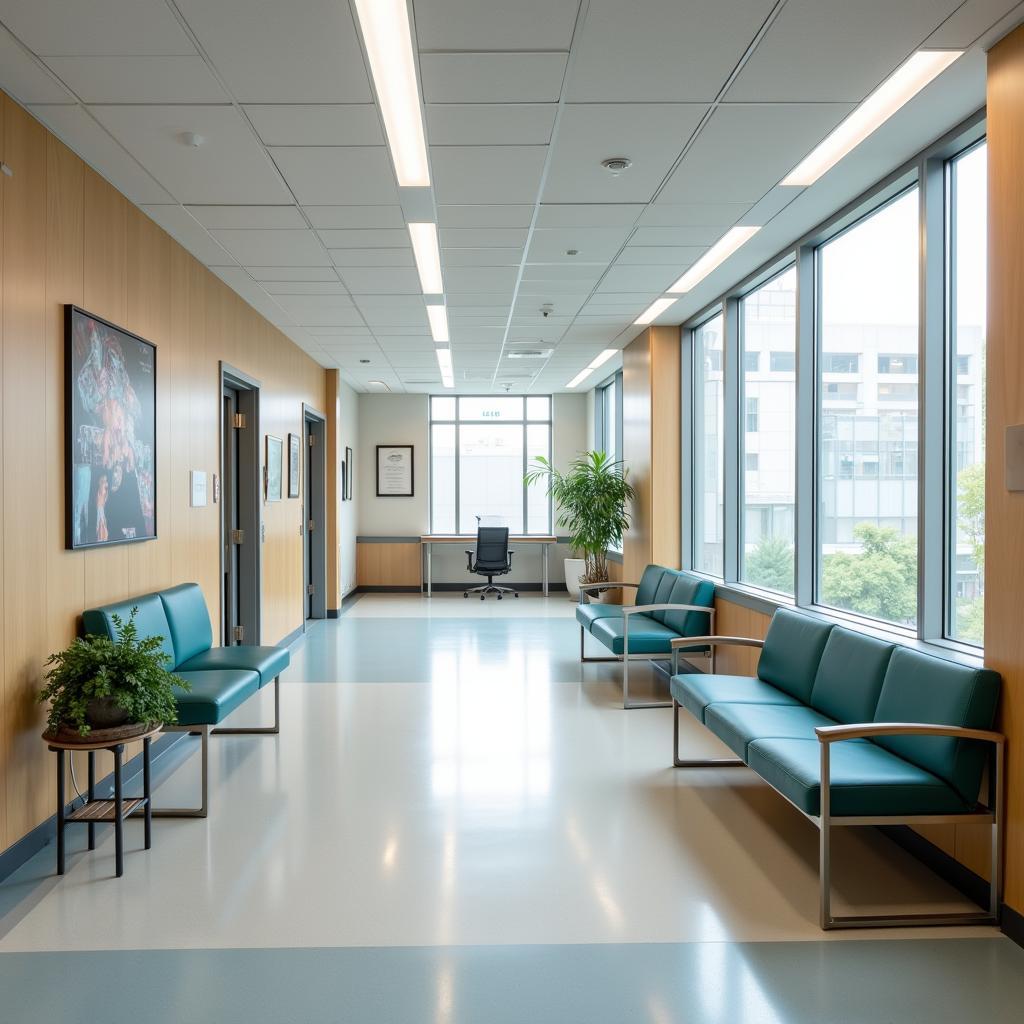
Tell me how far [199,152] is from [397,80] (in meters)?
1.06

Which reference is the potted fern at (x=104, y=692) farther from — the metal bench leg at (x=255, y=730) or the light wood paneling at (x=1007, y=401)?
the light wood paneling at (x=1007, y=401)

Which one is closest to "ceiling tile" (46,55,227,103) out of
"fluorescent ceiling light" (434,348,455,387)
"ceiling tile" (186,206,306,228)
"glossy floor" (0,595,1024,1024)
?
"ceiling tile" (186,206,306,228)

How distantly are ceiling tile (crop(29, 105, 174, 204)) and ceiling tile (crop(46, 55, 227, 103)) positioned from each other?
20 cm

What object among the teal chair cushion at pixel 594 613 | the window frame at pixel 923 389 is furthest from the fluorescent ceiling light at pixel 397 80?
the teal chair cushion at pixel 594 613

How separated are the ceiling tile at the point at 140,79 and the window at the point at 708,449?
171 inches

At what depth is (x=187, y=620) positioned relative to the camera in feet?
15.1

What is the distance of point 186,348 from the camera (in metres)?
5.01

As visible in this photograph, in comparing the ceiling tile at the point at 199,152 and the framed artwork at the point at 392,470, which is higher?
the ceiling tile at the point at 199,152

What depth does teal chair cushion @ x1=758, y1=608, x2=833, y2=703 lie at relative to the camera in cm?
392

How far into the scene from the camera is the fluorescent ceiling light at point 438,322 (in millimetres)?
6531

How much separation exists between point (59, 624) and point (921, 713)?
11.1ft

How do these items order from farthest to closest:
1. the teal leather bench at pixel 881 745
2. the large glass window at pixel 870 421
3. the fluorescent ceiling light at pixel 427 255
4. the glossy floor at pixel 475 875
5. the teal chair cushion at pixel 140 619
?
the fluorescent ceiling light at pixel 427 255, the large glass window at pixel 870 421, the teal chair cushion at pixel 140 619, the teal leather bench at pixel 881 745, the glossy floor at pixel 475 875

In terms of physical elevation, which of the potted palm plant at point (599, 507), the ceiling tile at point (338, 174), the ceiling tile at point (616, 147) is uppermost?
the ceiling tile at point (616, 147)

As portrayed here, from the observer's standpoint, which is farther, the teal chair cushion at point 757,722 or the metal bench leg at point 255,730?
the metal bench leg at point 255,730
